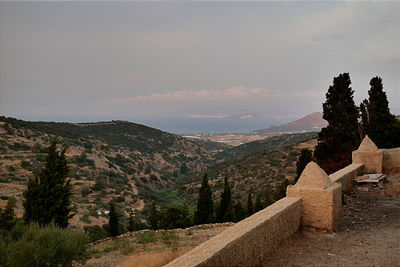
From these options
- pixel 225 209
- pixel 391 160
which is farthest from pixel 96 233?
pixel 391 160

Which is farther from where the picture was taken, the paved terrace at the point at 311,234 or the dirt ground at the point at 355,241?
the dirt ground at the point at 355,241

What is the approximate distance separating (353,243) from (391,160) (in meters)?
8.41

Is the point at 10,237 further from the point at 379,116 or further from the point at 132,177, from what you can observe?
the point at 132,177

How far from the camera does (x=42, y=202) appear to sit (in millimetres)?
14523

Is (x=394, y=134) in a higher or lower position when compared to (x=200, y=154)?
higher

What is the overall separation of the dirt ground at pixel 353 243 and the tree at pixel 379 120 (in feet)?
48.5

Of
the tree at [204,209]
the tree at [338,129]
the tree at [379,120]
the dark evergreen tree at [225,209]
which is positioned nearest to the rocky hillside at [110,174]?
the dark evergreen tree at [225,209]

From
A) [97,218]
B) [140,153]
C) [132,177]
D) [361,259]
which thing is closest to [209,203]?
[97,218]

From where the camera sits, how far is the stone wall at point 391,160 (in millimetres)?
12227

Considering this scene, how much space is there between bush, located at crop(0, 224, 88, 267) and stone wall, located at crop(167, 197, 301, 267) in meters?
5.83

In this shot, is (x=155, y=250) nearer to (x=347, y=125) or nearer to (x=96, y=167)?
(x=347, y=125)

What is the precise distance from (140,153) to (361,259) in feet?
212

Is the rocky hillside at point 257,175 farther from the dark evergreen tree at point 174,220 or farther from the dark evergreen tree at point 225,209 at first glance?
the dark evergreen tree at point 174,220

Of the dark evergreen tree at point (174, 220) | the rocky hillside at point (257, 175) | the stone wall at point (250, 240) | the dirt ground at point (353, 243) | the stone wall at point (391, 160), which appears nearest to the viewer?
the stone wall at point (250, 240)
